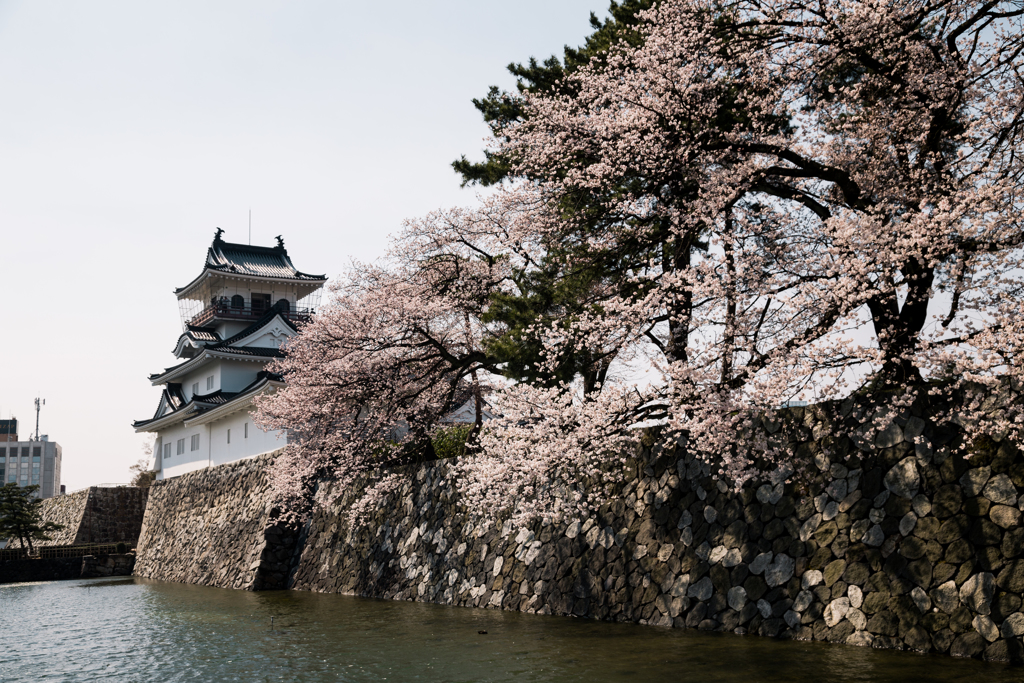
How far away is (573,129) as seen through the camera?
1100 centimetres

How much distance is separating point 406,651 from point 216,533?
17.5 metres

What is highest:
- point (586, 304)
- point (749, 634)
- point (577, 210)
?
point (577, 210)

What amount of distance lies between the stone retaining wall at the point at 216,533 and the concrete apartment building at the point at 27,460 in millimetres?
85273

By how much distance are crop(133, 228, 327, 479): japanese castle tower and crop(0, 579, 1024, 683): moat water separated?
406 inches

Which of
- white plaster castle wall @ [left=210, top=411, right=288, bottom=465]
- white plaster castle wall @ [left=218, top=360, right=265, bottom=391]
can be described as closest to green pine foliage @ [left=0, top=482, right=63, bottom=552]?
white plaster castle wall @ [left=210, top=411, right=288, bottom=465]

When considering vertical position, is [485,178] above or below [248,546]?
above

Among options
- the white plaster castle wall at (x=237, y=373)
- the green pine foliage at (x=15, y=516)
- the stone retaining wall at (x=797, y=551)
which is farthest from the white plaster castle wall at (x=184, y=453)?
the stone retaining wall at (x=797, y=551)

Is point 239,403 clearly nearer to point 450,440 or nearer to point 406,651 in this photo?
point 450,440

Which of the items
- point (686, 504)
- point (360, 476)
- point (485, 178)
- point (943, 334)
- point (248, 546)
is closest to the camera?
point (943, 334)

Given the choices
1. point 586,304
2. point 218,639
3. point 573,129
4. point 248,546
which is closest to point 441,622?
point 218,639

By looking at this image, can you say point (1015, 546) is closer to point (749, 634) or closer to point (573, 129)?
point (749, 634)

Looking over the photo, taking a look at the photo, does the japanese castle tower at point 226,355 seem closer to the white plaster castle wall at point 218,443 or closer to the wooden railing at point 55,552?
the white plaster castle wall at point 218,443

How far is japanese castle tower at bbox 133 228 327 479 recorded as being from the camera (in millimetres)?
28522

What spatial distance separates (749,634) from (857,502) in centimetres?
208
